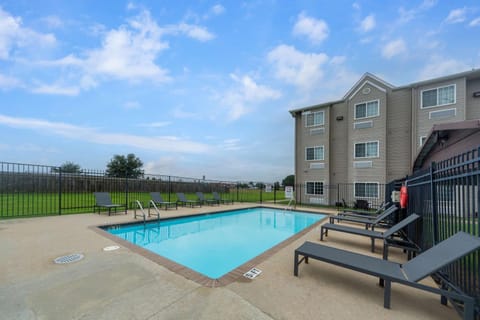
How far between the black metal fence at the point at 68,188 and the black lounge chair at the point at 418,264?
32.4 feet

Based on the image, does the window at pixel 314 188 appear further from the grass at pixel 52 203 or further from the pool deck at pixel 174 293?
the pool deck at pixel 174 293

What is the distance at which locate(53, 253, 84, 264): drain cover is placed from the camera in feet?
12.4

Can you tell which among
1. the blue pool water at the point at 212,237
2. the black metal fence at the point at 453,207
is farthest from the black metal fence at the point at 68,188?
the black metal fence at the point at 453,207

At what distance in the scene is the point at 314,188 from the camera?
17.9 metres

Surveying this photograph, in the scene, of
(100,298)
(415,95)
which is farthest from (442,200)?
(415,95)

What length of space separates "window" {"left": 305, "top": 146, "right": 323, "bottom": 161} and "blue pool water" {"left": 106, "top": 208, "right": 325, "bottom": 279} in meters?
7.90

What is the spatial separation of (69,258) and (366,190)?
1687 cm

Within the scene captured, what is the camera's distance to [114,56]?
909 cm

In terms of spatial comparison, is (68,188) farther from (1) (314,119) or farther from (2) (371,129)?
(2) (371,129)

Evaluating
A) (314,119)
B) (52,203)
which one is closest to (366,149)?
(314,119)

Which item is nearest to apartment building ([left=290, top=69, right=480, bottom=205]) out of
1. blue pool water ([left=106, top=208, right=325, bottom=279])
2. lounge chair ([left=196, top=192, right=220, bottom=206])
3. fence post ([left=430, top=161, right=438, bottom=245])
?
blue pool water ([left=106, top=208, right=325, bottom=279])

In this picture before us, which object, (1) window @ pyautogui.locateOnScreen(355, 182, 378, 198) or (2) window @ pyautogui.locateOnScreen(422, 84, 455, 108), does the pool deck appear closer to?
(1) window @ pyautogui.locateOnScreen(355, 182, 378, 198)

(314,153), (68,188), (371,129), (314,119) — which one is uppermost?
(314,119)

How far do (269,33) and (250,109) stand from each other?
25.5 feet
